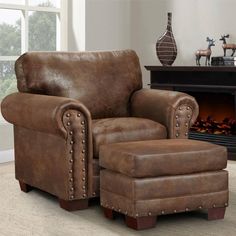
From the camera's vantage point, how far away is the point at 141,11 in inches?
244

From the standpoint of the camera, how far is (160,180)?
9.61 ft

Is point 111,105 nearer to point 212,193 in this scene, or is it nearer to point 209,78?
point 212,193

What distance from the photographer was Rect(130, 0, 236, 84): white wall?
18.4 feet

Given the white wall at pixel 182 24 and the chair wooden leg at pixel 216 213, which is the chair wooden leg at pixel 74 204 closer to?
the chair wooden leg at pixel 216 213

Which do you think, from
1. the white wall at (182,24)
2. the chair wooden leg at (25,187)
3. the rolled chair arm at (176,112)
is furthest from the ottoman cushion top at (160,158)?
the white wall at (182,24)

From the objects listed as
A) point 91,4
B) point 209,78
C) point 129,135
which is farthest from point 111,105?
point 91,4

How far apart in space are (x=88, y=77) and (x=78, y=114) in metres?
0.65

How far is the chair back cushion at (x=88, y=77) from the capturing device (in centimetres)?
369

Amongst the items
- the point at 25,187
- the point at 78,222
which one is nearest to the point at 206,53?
the point at 25,187

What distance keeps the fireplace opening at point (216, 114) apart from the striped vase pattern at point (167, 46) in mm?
412

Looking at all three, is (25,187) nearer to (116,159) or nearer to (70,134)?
(70,134)

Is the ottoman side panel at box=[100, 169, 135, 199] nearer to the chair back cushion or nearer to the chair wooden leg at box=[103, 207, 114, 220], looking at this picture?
the chair wooden leg at box=[103, 207, 114, 220]

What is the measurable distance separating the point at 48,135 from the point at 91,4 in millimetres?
2593

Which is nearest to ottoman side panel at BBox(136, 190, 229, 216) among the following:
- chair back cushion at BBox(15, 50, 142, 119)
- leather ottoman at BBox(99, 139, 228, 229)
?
leather ottoman at BBox(99, 139, 228, 229)
